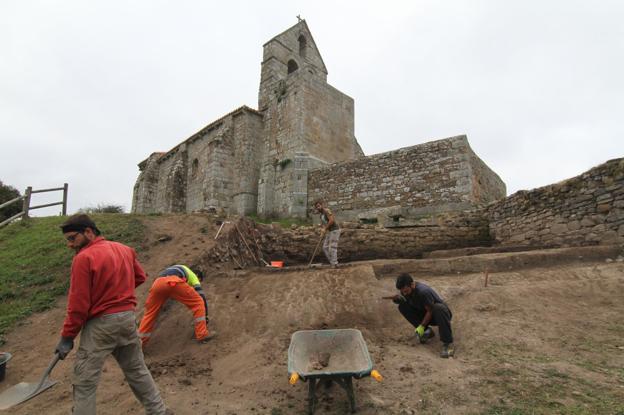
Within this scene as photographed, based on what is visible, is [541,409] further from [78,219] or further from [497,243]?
[497,243]

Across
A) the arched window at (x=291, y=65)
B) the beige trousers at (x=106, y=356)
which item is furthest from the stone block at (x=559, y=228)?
the arched window at (x=291, y=65)

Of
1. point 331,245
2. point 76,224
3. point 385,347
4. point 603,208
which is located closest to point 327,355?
point 385,347

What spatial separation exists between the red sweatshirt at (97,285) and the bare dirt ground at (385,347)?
50.5 inches

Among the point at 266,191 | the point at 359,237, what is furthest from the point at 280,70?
the point at 359,237

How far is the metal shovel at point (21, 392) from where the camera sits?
3.66 m

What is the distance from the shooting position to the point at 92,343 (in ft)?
9.62

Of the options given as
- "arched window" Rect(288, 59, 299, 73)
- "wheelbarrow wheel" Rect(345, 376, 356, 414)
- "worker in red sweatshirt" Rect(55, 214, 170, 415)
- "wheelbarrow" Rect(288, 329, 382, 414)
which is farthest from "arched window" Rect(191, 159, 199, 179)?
"wheelbarrow wheel" Rect(345, 376, 356, 414)

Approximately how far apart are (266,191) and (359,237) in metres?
6.42

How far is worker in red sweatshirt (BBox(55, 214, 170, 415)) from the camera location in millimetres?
2889

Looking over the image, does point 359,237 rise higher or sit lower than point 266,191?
lower

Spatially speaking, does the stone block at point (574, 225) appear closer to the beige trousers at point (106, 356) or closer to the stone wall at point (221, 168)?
the beige trousers at point (106, 356)

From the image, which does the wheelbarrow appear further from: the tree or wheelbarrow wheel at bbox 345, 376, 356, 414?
the tree

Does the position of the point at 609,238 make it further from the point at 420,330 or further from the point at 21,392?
the point at 21,392

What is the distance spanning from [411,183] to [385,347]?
7.61m
